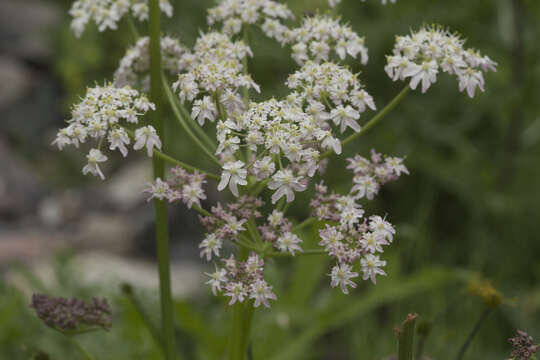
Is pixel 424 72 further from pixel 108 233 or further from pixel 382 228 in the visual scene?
pixel 108 233

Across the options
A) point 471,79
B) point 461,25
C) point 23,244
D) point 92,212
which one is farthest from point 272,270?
point 92,212

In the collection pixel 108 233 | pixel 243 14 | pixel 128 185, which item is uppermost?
pixel 128 185

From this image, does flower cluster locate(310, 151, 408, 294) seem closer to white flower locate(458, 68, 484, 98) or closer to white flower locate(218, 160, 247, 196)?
white flower locate(218, 160, 247, 196)

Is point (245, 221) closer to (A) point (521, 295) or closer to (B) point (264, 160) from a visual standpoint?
(B) point (264, 160)

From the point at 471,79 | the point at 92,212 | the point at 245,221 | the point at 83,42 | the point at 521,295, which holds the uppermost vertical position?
the point at 83,42

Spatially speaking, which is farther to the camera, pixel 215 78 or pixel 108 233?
pixel 108 233

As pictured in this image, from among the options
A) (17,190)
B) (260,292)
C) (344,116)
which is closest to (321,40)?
(344,116)

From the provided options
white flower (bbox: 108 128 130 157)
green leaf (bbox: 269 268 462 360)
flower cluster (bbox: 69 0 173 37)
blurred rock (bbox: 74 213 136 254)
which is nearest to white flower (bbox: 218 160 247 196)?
white flower (bbox: 108 128 130 157)

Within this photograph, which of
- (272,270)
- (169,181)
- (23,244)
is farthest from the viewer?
(23,244)
